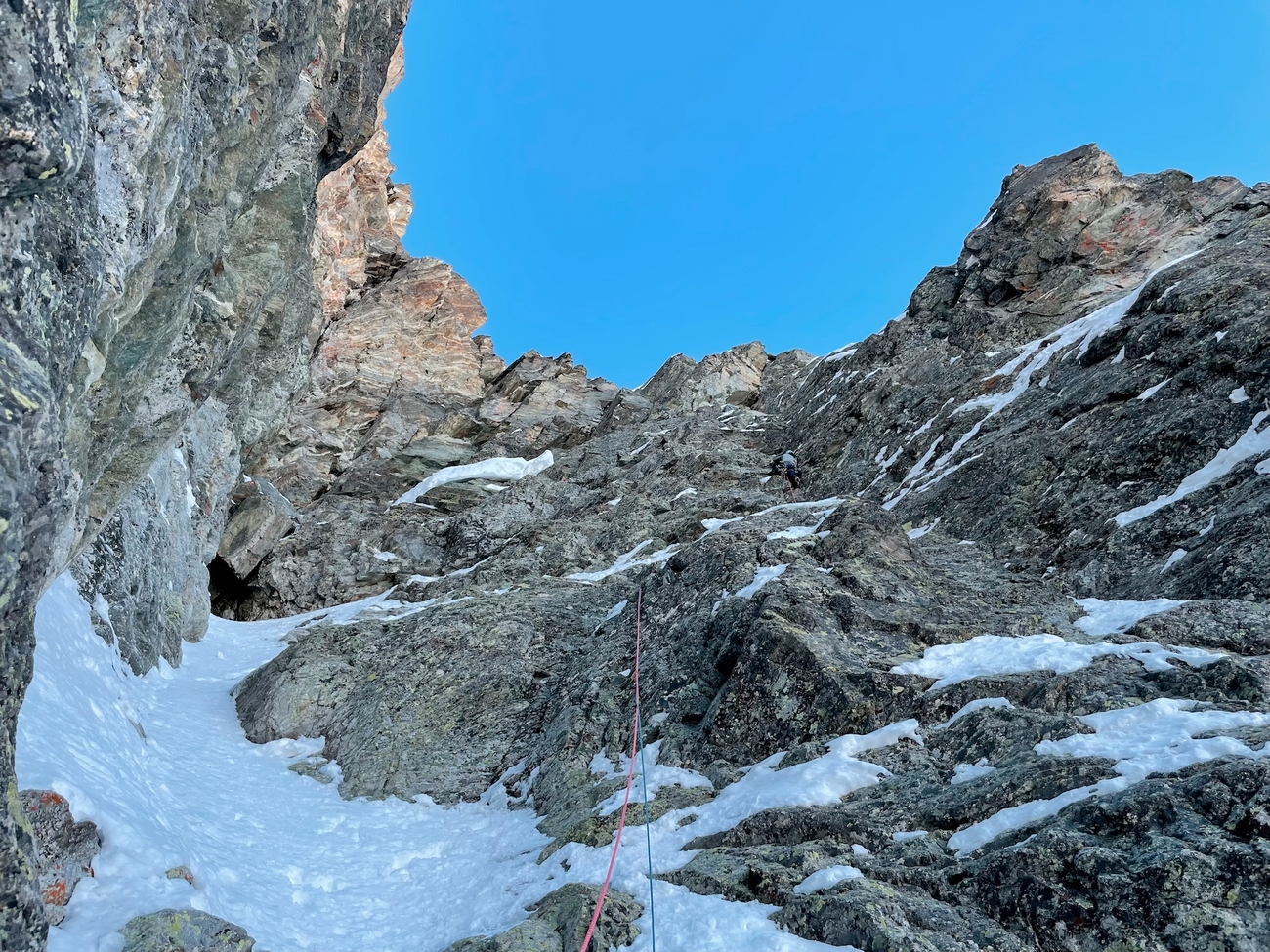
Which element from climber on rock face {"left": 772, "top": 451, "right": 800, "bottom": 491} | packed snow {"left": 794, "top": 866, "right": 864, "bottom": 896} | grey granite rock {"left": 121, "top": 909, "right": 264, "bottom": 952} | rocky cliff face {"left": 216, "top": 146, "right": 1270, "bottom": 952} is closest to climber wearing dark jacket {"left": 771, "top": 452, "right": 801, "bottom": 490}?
climber on rock face {"left": 772, "top": 451, "right": 800, "bottom": 491}

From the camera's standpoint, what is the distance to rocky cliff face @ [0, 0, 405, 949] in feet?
18.5

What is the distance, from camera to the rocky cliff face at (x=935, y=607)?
7.77m

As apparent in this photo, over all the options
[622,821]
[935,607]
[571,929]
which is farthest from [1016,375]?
[571,929]

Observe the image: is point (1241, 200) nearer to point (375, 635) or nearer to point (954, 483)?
point (954, 483)

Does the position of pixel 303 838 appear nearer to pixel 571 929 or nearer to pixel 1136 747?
pixel 571 929

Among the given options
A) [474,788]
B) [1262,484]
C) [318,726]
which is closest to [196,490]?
[318,726]

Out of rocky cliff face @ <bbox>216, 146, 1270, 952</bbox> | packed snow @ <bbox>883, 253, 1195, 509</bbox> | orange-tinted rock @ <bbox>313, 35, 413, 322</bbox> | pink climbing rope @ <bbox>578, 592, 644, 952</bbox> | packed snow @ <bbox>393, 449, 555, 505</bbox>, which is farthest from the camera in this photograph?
orange-tinted rock @ <bbox>313, 35, 413, 322</bbox>

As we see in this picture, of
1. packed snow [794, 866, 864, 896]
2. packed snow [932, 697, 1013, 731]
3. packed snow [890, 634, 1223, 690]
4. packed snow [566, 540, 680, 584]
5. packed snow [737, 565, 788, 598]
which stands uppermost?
packed snow [566, 540, 680, 584]

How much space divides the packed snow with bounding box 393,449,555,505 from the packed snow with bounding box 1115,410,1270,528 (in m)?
35.1

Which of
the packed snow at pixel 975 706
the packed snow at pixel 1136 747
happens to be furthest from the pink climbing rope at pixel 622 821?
the packed snow at pixel 975 706

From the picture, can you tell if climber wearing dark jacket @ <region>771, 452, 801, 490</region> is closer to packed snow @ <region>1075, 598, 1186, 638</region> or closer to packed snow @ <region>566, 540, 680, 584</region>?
packed snow @ <region>566, 540, 680, 584</region>

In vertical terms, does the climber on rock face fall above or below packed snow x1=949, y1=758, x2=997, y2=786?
above

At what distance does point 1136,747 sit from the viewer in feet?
29.2

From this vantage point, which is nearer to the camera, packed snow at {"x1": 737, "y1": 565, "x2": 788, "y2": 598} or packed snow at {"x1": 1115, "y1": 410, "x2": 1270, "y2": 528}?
packed snow at {"x1": 1115, "y1": 410, "x2": 1270, "y2": 528}
